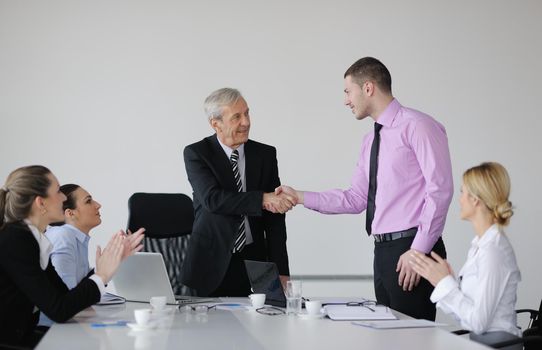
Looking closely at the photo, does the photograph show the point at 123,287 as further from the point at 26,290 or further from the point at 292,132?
the point at 292,132

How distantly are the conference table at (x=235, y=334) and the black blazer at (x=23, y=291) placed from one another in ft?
0.26

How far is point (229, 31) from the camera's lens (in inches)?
212

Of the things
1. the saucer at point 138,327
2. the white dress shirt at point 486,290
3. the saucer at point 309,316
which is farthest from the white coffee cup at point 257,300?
the white dress shirt at point 486,290

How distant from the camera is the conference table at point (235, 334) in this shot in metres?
2.30

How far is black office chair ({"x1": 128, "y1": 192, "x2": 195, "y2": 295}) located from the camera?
405cm

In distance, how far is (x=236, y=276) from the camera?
3812 millimetres

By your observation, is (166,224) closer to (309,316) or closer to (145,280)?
(145,280)

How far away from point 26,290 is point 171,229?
1.41 meters

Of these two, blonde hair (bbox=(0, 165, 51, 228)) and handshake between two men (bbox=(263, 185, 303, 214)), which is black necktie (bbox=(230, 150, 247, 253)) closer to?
handshake between two men (bbox=(263, 185, 303, 214))

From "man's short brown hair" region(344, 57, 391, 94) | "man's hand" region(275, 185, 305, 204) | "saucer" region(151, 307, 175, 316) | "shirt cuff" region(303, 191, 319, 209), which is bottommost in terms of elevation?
"saucer" region(151, 307, 175, 316)

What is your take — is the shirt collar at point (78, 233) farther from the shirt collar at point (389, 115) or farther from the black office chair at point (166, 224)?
the shirt collar at point (389, 115)

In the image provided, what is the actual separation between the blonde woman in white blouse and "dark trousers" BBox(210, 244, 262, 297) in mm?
1130

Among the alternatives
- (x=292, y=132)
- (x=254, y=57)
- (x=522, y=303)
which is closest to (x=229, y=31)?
(x=254, y=57)

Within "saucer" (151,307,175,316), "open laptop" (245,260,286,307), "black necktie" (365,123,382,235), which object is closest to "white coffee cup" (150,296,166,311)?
"saucer" (151,307,175,316)
